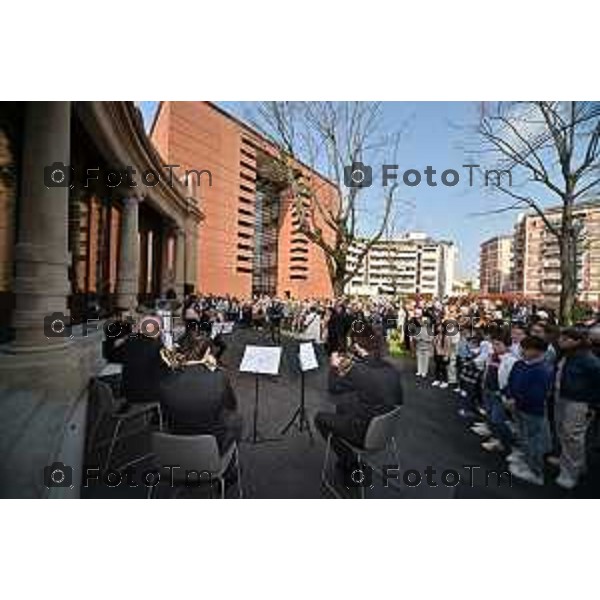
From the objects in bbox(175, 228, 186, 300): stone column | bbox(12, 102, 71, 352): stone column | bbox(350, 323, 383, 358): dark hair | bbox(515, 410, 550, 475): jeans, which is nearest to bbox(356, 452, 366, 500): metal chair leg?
bbox(350, 323, 383, 358): dark hair

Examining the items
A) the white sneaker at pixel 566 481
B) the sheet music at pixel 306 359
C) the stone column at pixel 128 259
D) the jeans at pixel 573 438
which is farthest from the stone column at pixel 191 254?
the white sneaker at pixel 566 481

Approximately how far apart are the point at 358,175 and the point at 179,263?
312 cm

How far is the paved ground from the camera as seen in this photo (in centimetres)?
366

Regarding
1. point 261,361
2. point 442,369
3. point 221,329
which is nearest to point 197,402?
point 261,361

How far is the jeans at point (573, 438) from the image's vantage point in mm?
3857

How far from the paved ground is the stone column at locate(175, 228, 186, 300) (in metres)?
1.36

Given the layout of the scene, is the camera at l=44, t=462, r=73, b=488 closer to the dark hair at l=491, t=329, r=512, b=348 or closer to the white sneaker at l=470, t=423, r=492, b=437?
the white sneaker at l=470, t=423, r=492, b=437

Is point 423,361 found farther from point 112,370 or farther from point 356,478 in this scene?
point 112,370

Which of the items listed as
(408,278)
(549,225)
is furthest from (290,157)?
(408,278)

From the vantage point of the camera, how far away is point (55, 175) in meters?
4.79

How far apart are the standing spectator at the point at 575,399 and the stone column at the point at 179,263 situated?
5.06 m

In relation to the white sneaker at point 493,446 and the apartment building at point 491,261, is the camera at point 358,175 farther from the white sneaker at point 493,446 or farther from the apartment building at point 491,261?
the white sneaker at point 493,446

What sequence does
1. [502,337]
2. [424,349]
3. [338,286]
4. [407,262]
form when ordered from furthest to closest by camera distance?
[338,286], [407,262], [424,349], [502,337]
